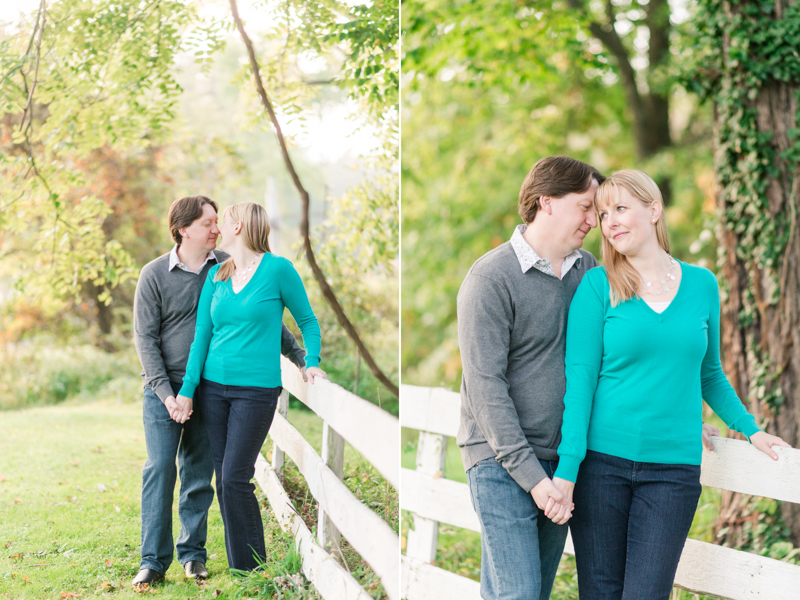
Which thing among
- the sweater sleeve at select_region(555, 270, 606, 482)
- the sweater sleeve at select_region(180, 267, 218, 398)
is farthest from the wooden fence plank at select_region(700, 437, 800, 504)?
the sweater sleeve at select_region(180, 267, 218, 398)

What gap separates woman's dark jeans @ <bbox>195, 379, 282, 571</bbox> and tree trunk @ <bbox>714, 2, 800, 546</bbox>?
2.67 metres

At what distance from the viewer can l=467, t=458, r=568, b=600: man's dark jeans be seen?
183cm

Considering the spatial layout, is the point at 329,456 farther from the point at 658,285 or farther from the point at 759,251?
the point at 759,251

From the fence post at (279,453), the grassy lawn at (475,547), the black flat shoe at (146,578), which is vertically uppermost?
the fence post at (279,453)

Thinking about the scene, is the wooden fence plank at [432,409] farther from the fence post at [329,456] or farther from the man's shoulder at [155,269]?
the man's shoulder at [155,269]

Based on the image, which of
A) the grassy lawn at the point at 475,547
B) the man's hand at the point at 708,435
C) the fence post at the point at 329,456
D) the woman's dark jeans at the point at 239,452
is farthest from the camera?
the grassy lawn at the point at 475,547

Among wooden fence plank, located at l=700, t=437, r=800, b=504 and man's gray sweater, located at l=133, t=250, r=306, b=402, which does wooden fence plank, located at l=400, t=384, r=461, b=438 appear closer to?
man's gray sweater, located at l=133, t=250, r=306, b=402

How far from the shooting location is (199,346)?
2.76 metres

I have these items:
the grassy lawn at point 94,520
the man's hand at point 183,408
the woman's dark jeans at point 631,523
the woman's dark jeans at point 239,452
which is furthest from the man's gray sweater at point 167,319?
the woman's dark jeans at point 631,523

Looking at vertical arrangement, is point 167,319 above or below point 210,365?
above

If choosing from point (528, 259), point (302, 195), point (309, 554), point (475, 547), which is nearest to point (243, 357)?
point (309, 554)

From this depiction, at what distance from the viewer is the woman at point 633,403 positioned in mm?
1837

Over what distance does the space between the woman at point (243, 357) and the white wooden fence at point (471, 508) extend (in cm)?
75

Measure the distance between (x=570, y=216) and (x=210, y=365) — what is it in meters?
1.64
